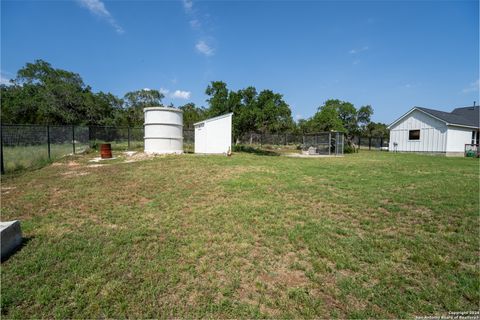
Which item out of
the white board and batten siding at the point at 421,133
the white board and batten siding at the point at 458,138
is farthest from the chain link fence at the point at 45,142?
the white board and batten siding at the point at 458,138

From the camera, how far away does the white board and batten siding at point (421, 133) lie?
18.2 m

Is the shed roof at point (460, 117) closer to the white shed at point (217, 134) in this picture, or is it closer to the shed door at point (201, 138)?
the white shed at point (217, 134)

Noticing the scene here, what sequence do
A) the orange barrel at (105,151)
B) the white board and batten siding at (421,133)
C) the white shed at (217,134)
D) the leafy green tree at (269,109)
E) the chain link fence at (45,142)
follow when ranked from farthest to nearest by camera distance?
the white board and batten siding at (421,133), the leafy green tree at (269,109), the white shed at (217,134), the orange barrel at (105,151), the chain link fence at (45,142)

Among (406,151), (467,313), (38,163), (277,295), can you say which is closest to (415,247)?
(467,313)

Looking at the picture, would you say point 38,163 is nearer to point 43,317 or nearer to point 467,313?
point 43,317

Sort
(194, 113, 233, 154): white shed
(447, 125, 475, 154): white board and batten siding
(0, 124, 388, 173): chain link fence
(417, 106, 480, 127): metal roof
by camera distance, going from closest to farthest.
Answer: (0, 124, 388, 173): chain link fence, (194, 113, 233, 154): white shed, (447, 125, 475, 154): white board and batten siding, (417, 106, 480, 127): metal roof

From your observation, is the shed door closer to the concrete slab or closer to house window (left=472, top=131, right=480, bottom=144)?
the concrete slab

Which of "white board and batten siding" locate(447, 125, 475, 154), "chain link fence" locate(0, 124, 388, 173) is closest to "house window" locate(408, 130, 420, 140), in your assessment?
"white board and batten siding" locate(447, 125, 475, 154)

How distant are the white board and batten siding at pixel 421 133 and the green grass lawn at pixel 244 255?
55.9 ft

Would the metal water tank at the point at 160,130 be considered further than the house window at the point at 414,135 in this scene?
No

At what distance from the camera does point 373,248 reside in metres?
2.91

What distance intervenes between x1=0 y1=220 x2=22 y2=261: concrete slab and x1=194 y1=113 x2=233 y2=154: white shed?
12.0m

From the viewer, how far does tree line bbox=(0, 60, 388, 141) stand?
17641mm

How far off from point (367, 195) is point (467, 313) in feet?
10.8
